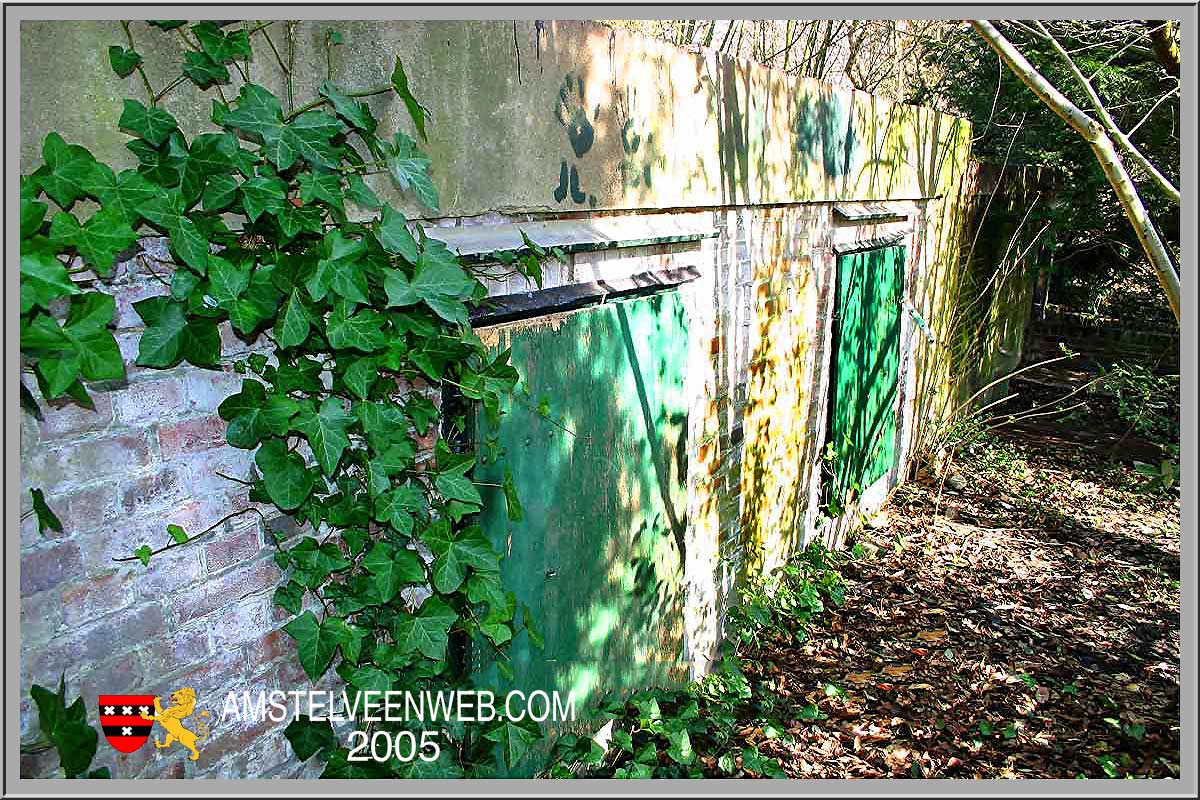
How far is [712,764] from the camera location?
11.4 ft

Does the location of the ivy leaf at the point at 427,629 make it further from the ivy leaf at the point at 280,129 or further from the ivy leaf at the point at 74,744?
the ivy leaf at the point at 280,129

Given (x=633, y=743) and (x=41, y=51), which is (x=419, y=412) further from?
(x=633, y=743)

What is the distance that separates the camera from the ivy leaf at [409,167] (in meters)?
2.05

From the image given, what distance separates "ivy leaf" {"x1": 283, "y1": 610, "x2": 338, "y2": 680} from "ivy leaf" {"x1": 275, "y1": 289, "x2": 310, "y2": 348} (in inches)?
26.3

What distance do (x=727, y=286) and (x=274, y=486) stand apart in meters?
2.46

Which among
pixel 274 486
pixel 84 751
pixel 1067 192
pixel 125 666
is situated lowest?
pixel 84 751

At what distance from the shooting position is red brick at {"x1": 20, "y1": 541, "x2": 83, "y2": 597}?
1.65m

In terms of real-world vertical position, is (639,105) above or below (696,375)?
above

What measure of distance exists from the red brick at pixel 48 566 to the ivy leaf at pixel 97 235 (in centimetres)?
53

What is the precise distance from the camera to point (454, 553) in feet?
7.32

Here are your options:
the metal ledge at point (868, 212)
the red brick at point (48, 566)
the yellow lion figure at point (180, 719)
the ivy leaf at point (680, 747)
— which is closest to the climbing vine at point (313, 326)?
the red brick at point (48, 566)

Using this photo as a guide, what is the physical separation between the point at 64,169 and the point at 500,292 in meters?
1.19

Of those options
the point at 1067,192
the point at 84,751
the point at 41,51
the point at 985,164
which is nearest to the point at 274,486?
the point at 84,751

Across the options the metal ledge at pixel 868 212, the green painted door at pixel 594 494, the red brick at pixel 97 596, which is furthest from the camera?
the metal ledge at pixel 868 212
